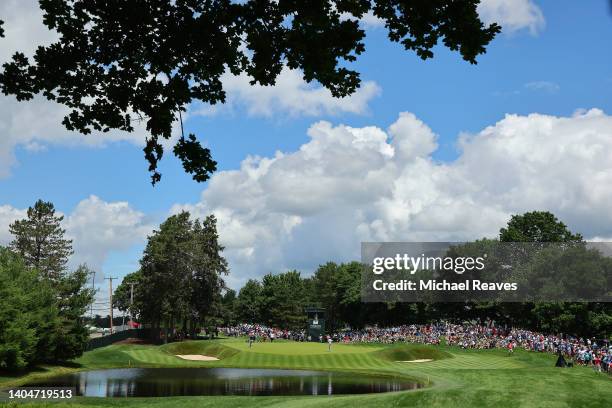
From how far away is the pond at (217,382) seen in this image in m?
40.3

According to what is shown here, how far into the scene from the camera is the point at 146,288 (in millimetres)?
97875

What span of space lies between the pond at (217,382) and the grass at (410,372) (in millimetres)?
2882

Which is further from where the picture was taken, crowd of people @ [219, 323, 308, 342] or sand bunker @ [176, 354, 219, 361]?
crowd of people @ [219, 323, 308, 342]

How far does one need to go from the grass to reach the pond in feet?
9.46

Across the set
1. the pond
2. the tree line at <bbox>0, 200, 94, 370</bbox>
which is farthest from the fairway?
the tree line at <bbox>0, 200, 94, 370</bbox>

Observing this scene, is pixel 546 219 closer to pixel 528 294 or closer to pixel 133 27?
pixel 528 294

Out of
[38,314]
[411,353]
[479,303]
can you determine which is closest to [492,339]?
[411,353]

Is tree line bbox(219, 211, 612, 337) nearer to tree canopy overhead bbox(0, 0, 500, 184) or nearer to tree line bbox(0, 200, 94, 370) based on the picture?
tree line bbox(0, 200, 94, 370)

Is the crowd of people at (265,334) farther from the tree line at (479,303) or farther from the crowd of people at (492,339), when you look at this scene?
the tree line at (479,303)

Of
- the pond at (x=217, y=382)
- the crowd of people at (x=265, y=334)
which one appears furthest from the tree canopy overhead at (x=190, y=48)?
the crowd of people at (x=265, y=334)

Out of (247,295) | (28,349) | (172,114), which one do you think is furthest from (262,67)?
(247,295)

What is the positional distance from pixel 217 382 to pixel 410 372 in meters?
16.5

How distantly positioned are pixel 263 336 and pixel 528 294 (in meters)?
40.8

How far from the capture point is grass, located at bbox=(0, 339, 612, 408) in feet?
89.0
